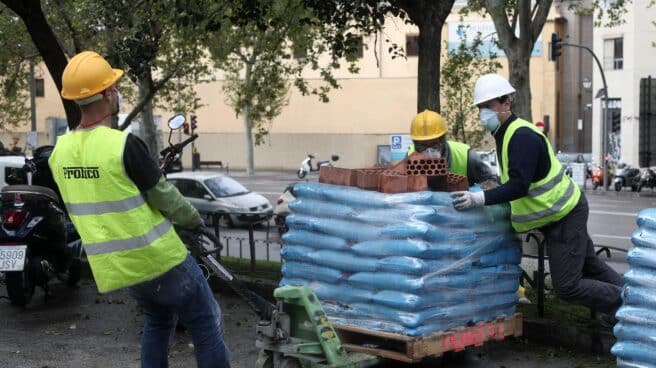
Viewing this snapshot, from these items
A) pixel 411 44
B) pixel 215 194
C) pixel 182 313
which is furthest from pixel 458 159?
pixel 411 44

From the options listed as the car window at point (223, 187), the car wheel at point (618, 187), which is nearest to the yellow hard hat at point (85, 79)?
the car window at point (223, 187)

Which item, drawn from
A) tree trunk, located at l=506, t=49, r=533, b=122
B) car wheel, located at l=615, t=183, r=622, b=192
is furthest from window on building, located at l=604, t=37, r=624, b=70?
tree trunk, located at l=506, t=49, r=533, b=122

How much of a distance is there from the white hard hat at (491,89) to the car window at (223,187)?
20025mm

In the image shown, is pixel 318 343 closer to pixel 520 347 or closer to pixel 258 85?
pixel 520 347

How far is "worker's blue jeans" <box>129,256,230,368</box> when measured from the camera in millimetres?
5207

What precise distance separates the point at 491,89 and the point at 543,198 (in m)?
0.77

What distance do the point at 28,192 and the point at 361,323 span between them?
4282 mm

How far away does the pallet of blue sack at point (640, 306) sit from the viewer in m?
5.39

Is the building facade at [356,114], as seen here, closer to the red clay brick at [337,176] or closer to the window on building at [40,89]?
the window on building at [40,89]

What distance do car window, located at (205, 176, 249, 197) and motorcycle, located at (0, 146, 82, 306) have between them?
16.5 m

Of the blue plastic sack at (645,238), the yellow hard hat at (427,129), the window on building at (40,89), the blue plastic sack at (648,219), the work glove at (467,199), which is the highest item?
the window on building at (40,89)

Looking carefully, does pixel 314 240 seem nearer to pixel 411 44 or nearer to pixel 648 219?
pixel 648 219

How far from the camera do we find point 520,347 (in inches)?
294

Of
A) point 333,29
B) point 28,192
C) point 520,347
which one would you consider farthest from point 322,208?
point 333,29
